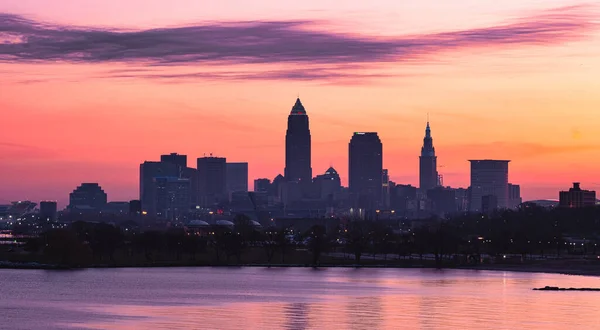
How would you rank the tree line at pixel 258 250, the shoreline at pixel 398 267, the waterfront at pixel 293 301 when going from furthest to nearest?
the tree line at pixel 258 250 → the shoreline at pixel 398 267 → the waterfront at pixel 293 301

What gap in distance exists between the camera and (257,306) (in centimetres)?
9506

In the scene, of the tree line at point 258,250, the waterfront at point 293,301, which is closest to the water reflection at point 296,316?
the waterfront at point 293,301

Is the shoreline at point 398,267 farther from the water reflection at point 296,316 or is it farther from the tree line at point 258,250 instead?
the water reflection at point 296,316

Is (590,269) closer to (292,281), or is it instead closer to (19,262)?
(292,281)

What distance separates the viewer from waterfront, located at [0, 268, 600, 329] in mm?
81750

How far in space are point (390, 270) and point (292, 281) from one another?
90.3 ft

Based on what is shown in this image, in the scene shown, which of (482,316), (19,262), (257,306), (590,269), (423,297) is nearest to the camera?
(482,316)

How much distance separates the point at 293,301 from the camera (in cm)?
9969

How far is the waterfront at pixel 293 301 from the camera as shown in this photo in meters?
81.8

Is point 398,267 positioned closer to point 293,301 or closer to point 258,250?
point 258,250

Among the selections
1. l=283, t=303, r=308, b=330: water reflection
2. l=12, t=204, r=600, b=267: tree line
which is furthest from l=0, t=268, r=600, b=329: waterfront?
l=12, t=204, r=600, b=267: tree line

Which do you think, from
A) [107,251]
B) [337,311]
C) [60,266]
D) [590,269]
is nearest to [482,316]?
[337,311]

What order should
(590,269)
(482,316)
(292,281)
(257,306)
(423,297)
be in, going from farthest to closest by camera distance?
(590,269), (292,281), (423,297), (257,306), (482,316)

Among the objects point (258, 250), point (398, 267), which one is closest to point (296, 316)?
point (398, 267)
